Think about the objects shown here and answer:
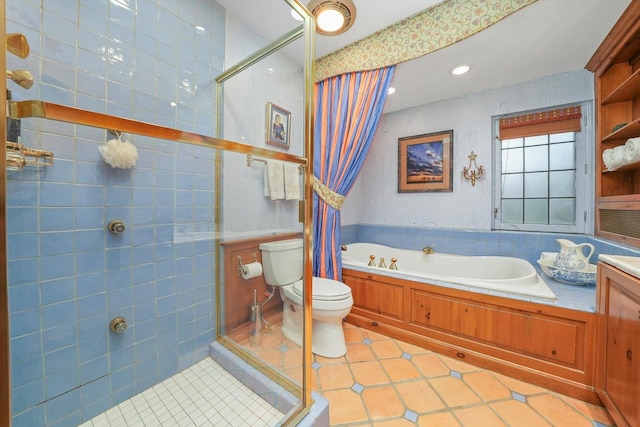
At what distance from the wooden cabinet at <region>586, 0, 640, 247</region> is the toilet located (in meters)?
1.94

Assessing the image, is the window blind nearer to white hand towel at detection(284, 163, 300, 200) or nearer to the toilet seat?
the toilet seat

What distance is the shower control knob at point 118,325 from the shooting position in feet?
3.82

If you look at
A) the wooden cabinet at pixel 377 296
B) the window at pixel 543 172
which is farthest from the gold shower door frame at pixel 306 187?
the window at pixel 543 172

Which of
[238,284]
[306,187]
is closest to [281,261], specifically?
[238,284]

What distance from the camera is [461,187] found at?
266cm

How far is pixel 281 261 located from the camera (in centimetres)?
155

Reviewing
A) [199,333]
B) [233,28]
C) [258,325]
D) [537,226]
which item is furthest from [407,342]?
[233,28]

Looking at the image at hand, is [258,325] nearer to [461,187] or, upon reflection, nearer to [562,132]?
[461,187]

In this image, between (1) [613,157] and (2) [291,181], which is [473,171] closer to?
(1) [613,157]

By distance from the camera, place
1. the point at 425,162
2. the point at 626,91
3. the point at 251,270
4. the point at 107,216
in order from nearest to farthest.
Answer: the point at 107,216 → the point at 251,270 → the point at 626,91 → the point at 425,162

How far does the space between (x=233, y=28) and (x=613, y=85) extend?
9.63 feet

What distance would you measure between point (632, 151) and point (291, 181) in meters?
2.12

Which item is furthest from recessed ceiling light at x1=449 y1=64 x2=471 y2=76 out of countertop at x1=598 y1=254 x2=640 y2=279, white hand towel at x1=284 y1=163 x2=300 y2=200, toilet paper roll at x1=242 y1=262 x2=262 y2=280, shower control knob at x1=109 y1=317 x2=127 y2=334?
shower control knob at x1=109 y1=317 x2=127 y2=334

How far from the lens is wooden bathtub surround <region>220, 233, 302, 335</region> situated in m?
1.57
